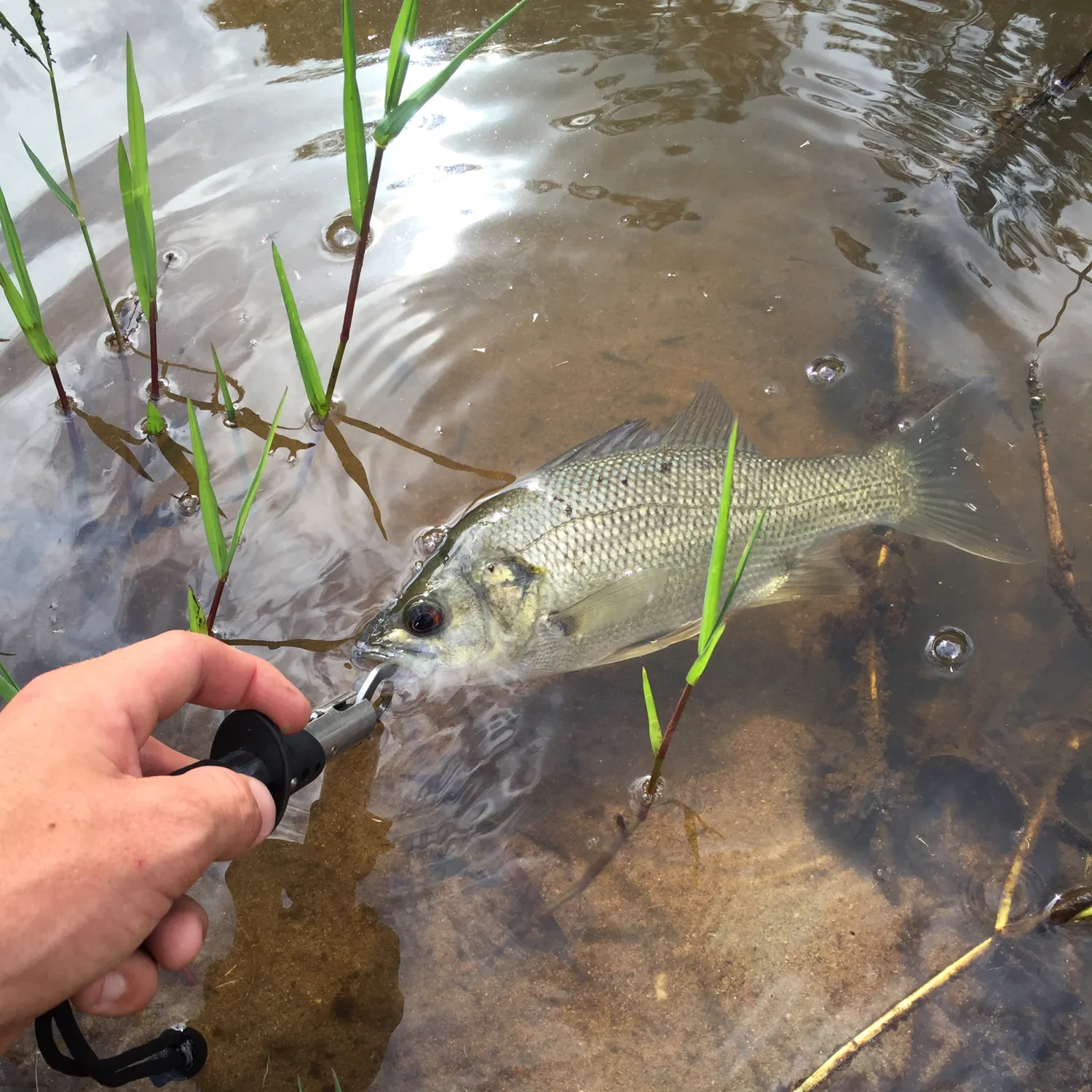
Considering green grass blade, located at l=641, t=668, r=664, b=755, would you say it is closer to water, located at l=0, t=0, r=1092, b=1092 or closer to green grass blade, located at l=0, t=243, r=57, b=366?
water, located at l=0, t=0, r=1092, b=1092

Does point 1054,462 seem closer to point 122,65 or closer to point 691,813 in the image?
point 691,813

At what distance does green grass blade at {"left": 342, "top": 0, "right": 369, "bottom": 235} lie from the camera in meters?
2.51

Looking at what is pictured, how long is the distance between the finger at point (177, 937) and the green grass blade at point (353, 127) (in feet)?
6.95

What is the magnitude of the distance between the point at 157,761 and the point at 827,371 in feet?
10.0

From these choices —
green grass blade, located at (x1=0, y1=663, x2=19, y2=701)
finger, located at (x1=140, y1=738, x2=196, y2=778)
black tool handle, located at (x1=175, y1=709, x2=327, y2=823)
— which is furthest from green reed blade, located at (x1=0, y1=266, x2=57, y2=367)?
black tool handle, located at (x1=175, y1=709, x2=327, y2=823)

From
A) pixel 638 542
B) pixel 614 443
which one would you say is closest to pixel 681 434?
pixel 614 443

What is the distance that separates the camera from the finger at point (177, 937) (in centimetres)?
192

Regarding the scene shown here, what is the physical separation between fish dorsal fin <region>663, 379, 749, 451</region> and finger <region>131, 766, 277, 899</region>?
2.03 metres

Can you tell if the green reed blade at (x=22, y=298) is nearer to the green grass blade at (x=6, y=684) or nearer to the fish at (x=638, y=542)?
the green grass blade at (x=6, y=684)

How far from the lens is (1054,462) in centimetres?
359

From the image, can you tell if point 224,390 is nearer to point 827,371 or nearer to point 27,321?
A: point 27,321

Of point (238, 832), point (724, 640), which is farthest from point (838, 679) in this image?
point (238, 832)

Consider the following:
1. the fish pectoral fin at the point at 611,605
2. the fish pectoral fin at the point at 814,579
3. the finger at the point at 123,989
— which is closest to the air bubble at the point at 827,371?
the fish pectoral fin at the point at 814,579

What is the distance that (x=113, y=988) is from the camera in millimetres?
1912
